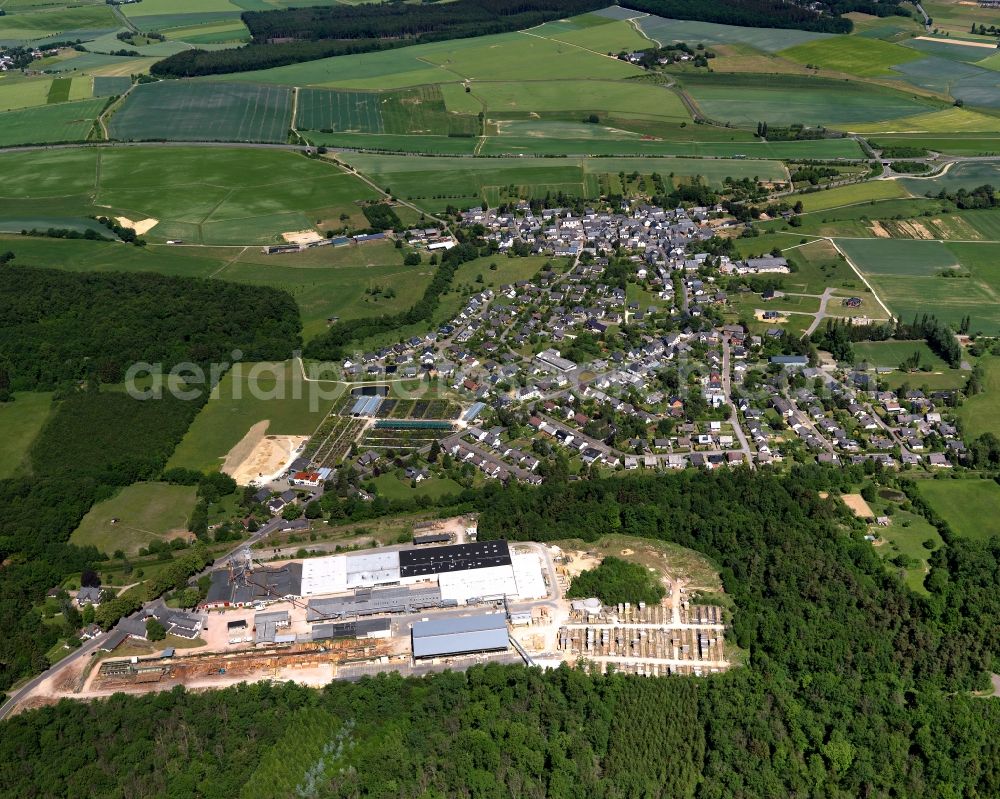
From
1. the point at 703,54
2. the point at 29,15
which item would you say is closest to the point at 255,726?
the point at 703,54

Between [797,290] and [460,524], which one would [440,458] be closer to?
[460,524]

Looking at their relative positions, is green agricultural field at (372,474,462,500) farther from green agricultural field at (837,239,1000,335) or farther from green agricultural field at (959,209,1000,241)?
green agricultural field at (959,209,1000,241)

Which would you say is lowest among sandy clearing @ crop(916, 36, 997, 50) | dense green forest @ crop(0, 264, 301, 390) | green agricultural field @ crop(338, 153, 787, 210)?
green agricultural field @ crop(338, 153, 787, 210)

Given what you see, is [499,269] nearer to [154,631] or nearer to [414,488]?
[414,488]

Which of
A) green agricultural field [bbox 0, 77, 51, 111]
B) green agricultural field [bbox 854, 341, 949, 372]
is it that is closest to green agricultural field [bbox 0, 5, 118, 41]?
green agricultural field [bbox 0, 77, 51, 111]

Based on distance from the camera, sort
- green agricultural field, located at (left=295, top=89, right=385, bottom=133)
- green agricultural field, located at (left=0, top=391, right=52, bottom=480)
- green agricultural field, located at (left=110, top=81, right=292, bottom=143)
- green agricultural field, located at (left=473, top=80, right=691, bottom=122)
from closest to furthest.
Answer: green agricultural field, located at (left=0, top=391, right=52, bottom=480)
green agricultural field, located at (left=110, top=81, right=292, bottom=143)
green agricultural field, located at (left=295, top=89, right=385, bottom=133)
green agricultural field, located at (left=473, top=80, right=691, bottom=122)
